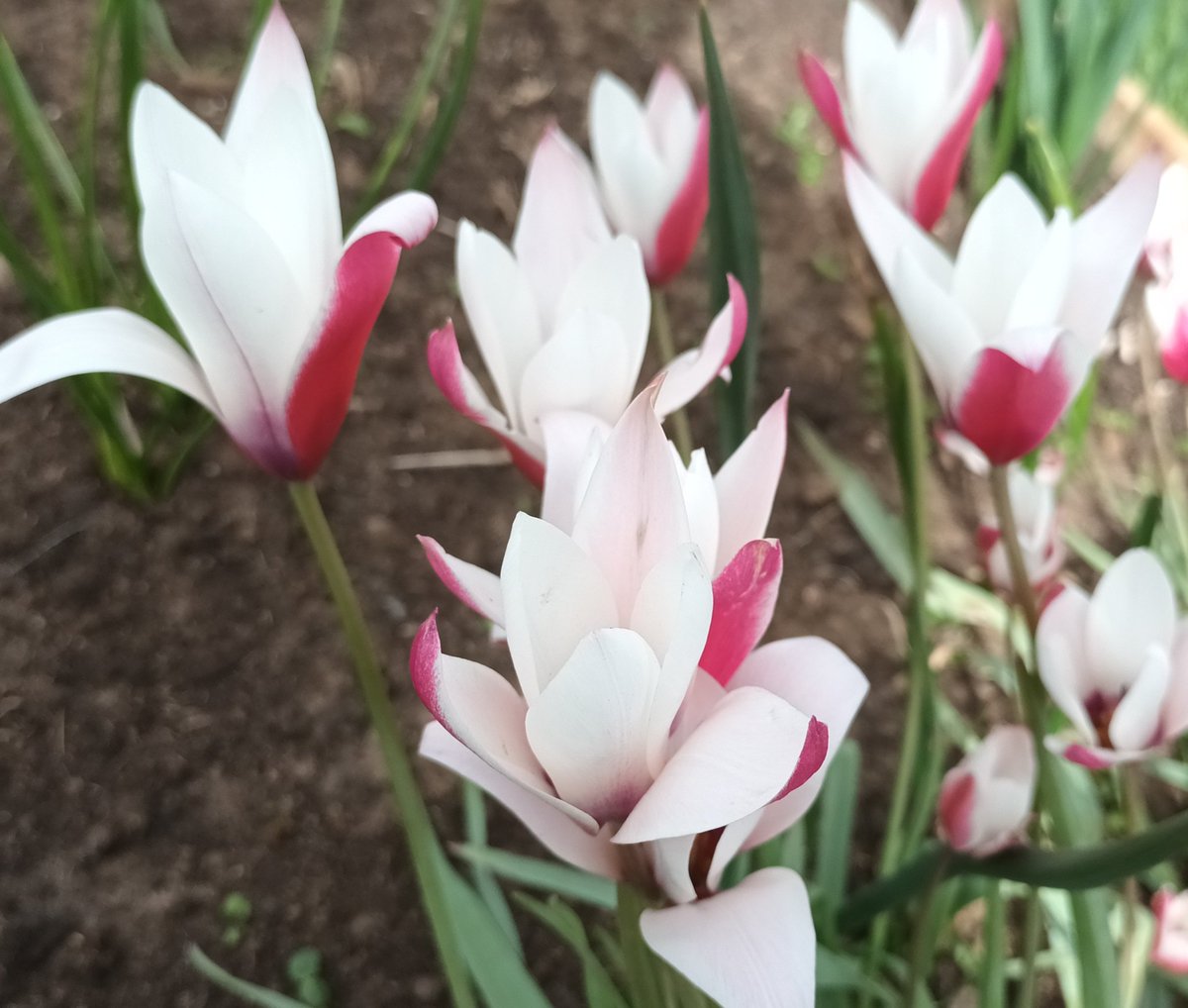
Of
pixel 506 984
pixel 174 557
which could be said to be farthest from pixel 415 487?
pixel 506 984

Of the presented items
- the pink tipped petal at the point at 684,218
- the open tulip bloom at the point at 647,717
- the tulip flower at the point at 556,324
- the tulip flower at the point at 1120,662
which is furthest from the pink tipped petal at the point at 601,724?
the pink tipped petal at the point at 684,218

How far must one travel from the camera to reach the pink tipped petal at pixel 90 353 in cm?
27

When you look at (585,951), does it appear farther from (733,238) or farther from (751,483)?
(733,238)

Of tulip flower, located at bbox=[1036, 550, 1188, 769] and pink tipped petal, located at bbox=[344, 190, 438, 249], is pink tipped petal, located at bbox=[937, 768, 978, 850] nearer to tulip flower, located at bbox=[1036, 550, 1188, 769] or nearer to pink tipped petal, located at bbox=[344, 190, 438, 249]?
tulip flower, located at bbox=[1036, 550, 1188, 769]

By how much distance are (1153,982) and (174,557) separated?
2.86 feet

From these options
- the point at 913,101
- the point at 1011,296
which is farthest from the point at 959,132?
the point at 1011,296

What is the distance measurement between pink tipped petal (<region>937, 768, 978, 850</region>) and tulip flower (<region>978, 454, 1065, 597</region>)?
14cm

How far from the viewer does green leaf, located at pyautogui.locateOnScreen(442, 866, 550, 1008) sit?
1.42 ft

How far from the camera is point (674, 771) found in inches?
8.9

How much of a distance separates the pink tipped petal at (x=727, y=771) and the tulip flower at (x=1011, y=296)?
0.19 meters

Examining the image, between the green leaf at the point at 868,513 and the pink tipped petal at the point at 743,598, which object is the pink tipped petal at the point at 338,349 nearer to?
the pink tipped petal at the point at 743,598

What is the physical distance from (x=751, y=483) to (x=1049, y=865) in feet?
0.68

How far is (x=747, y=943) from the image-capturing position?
0.22 m

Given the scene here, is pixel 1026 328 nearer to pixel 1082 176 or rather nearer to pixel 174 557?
pixel 174 557
